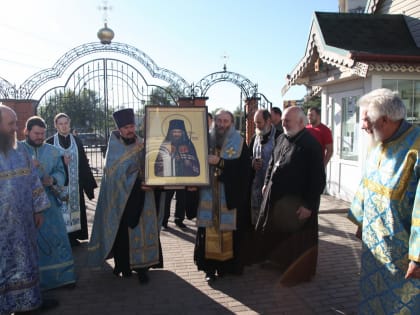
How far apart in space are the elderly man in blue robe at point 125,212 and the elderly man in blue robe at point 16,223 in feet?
2.95

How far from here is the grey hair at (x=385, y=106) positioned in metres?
2.47

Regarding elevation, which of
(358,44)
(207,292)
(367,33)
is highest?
(367,33)

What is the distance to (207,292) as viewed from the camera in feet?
12.7

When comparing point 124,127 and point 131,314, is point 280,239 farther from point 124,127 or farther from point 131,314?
point 124,127

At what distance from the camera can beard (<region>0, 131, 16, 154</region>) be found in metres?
3.02

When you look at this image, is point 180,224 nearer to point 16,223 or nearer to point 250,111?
point 16,223

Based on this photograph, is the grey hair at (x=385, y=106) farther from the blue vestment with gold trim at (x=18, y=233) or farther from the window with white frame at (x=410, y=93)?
the window with white frame at (x=410, y=93)

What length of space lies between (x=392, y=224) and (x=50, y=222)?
10.6ft

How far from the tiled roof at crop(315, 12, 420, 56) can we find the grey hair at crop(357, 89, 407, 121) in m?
5.37

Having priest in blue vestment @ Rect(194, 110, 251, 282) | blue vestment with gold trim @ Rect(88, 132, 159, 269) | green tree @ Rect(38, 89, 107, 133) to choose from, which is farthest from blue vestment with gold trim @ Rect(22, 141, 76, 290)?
green tree @ Rect(38, 89, 107, 133)

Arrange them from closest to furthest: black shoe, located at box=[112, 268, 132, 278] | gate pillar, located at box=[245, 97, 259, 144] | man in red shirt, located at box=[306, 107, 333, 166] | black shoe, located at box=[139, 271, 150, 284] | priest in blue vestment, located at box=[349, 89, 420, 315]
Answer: priest in blue vestment, located at box=[349, 89, 420, 315] → black shoe, located at box=[139, 271, 150, 284] → black shoe, located at box=[112, 268, 132, 278] → man in red shirt, located at box=[306, 107, 333, 166] → gate pillar, located at box=[245, 97, 259, 144]

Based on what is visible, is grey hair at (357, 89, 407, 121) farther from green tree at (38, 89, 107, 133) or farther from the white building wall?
green tree at (38, 89, 107, 133)

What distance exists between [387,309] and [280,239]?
5.78 ft

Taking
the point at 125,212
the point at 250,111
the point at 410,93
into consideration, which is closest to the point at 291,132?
the point at 125,212
